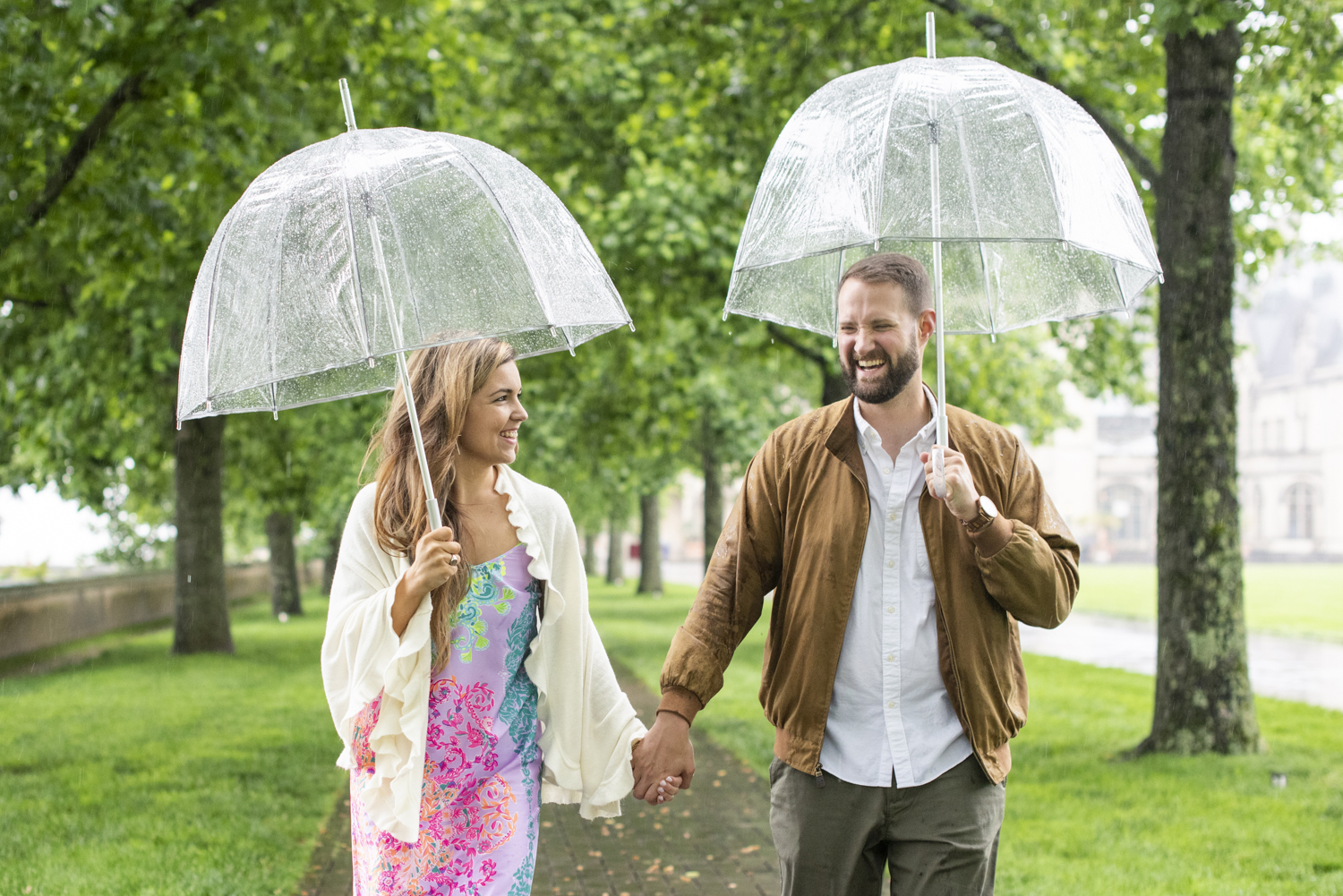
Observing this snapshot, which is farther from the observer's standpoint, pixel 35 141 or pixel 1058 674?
pixel 1058 674

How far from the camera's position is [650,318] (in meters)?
15.1

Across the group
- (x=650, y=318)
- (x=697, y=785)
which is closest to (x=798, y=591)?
(x=697, y=785)

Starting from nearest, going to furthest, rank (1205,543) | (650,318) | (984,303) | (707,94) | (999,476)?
(999,476)
(984,303)
(1205,543)
(707,94)
(650,318)

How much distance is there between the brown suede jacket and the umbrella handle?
Result: 0.64 feet

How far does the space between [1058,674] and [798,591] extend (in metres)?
12.3

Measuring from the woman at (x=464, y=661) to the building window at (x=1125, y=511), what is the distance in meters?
81.6

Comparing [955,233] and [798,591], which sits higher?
[955,233]

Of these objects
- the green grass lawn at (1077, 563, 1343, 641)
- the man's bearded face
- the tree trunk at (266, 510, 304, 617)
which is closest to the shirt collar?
the man's bearded face

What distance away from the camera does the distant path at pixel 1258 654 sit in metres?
14.1

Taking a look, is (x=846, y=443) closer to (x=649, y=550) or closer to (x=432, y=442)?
(x=432, y=442)

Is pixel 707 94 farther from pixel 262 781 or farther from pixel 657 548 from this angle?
pixel 657 548

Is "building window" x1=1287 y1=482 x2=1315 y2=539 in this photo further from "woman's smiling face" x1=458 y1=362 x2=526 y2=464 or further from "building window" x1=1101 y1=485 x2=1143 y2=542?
"woman's smiling face" x1=458 y1=362 x2=526 y2=464

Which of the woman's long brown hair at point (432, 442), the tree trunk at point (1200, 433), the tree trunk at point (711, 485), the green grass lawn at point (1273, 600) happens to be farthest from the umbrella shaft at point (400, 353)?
the green grass lawn at point (1273, 600)

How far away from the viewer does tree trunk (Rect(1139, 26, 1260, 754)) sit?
8773 millimetres
